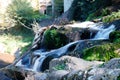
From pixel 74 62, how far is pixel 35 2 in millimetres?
28831

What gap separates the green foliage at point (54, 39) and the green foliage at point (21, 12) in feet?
45.5

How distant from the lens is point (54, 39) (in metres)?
15.2

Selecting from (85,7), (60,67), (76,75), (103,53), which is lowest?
(85,7)

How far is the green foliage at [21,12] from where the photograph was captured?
96.9 feet

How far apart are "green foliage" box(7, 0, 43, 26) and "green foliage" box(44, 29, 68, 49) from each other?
45.5 feet

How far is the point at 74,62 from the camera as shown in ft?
23.6

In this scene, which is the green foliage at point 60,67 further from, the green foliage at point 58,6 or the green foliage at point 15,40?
the green foliage at point 58,6

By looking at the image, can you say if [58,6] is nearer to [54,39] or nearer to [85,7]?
[85,7]

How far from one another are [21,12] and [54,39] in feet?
50.6

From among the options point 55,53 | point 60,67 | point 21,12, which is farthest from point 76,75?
point 21,12

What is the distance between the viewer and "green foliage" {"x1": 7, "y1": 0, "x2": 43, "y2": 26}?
96.9 ft

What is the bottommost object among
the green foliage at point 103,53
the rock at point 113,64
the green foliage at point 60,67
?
the green foliage at point 103,53

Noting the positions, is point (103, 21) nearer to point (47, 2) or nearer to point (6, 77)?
point (6, 77)

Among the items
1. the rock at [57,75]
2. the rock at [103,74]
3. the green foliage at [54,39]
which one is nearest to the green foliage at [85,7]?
the green foliage at [54,39]
